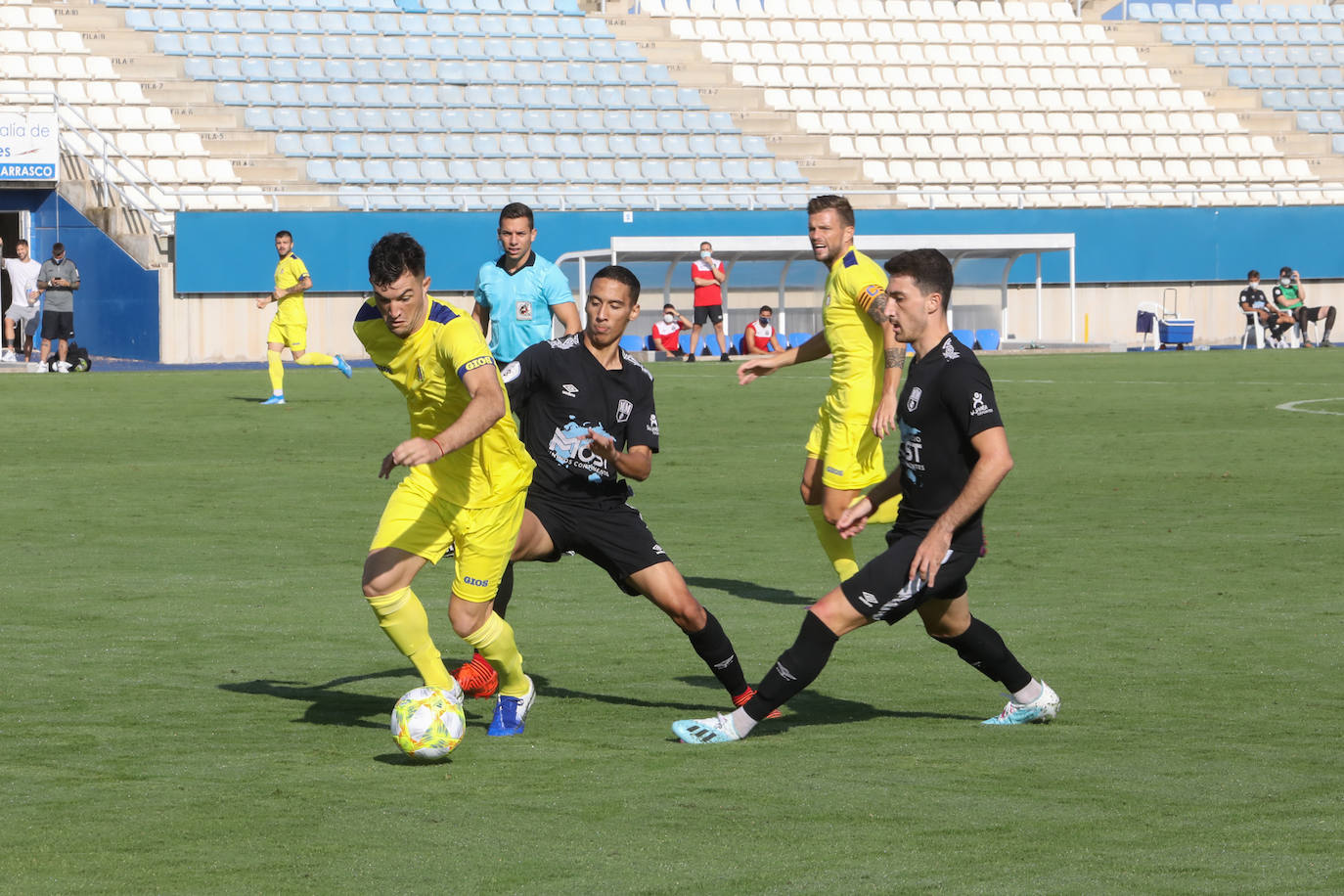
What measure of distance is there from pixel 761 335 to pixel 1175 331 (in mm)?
9726

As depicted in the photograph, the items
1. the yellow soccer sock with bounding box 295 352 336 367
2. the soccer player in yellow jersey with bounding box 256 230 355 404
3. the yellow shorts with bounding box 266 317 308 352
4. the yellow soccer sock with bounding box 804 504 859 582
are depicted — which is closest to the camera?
the yellow soccer sock with bounding box 804 504 859 582

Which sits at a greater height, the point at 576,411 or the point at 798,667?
the point at 576,411

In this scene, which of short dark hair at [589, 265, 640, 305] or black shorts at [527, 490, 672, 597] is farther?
short dark hair at [589, 265, 640, 305]

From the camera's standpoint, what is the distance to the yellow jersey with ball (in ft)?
21.5

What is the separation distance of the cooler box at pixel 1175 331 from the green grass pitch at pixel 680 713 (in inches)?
978

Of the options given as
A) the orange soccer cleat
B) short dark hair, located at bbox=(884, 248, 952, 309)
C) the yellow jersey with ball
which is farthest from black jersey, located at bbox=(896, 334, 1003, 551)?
the orange soccer cleat

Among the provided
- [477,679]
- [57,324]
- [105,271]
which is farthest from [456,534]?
[105,271]

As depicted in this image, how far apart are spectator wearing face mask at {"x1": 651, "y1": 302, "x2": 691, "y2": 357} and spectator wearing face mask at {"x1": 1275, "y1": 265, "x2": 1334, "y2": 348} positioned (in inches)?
502

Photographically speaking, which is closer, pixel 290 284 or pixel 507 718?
pixel 507 718

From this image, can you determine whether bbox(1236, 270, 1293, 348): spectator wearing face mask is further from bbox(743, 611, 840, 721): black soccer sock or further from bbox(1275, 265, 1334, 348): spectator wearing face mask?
bbox(743, 611, 840, 721): black soccer sock

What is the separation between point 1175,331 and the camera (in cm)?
3991

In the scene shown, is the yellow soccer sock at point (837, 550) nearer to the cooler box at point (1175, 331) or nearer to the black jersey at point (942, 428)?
the black jersey at point (942, 428)

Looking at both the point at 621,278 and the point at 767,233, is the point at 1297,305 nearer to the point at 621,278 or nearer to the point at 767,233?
the point at 767,233

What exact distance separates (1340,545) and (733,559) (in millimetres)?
3639
